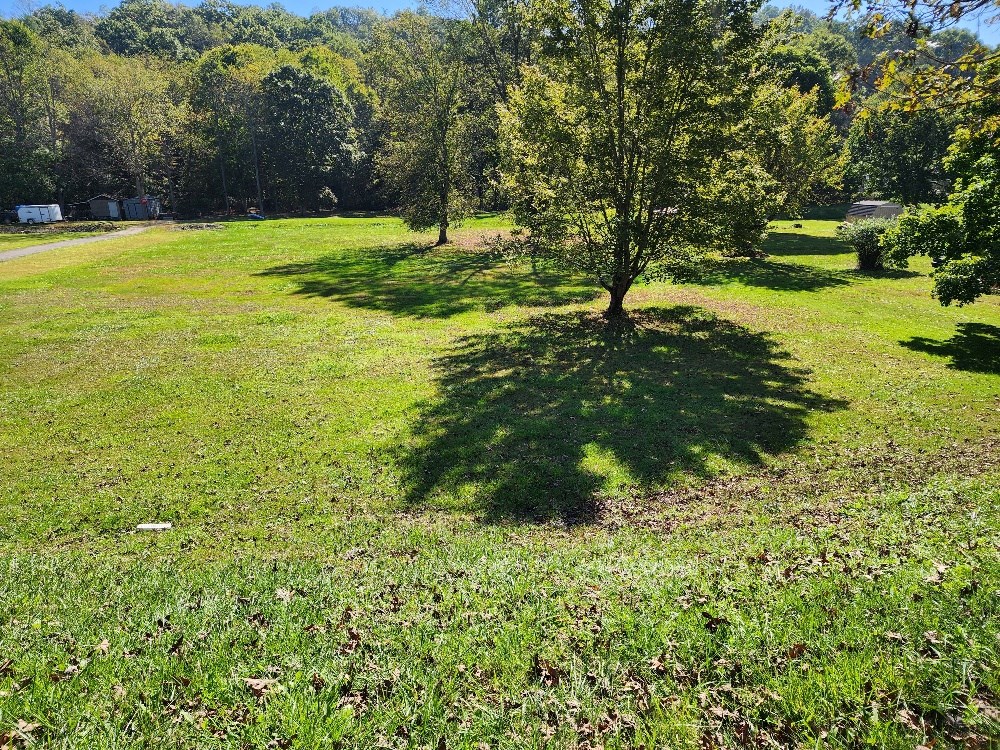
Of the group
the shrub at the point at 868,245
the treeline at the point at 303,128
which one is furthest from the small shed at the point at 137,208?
the shrub at the point at 868,245

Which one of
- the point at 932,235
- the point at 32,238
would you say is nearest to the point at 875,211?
the point at 932,235

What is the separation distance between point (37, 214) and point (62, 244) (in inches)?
1028

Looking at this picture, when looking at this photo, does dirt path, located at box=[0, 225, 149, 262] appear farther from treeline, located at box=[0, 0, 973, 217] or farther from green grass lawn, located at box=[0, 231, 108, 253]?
treeline, located at box=[0, 0, 973, 217]

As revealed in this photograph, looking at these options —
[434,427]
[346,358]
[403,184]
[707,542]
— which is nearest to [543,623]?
[707,542]

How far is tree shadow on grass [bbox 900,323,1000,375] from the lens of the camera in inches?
592

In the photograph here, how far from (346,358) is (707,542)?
12.2m

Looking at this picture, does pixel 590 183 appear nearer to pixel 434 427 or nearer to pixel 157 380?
pixel 434 427

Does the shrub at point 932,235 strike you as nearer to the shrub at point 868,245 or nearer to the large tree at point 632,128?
the large tree at point 632,128

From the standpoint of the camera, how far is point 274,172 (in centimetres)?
7456

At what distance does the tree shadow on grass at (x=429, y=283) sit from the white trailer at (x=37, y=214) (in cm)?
4893

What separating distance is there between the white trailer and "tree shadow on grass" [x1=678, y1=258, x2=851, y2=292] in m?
72.1

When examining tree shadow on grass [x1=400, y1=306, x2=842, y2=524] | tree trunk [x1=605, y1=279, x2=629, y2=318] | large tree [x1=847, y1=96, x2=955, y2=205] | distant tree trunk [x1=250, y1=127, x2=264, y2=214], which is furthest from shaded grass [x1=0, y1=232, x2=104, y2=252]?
large tree [x1=847, y1=96, x2=955, y2=205]

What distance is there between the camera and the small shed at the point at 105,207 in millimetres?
72812

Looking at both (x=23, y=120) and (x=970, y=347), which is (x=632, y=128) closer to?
(x=970, y=347)
